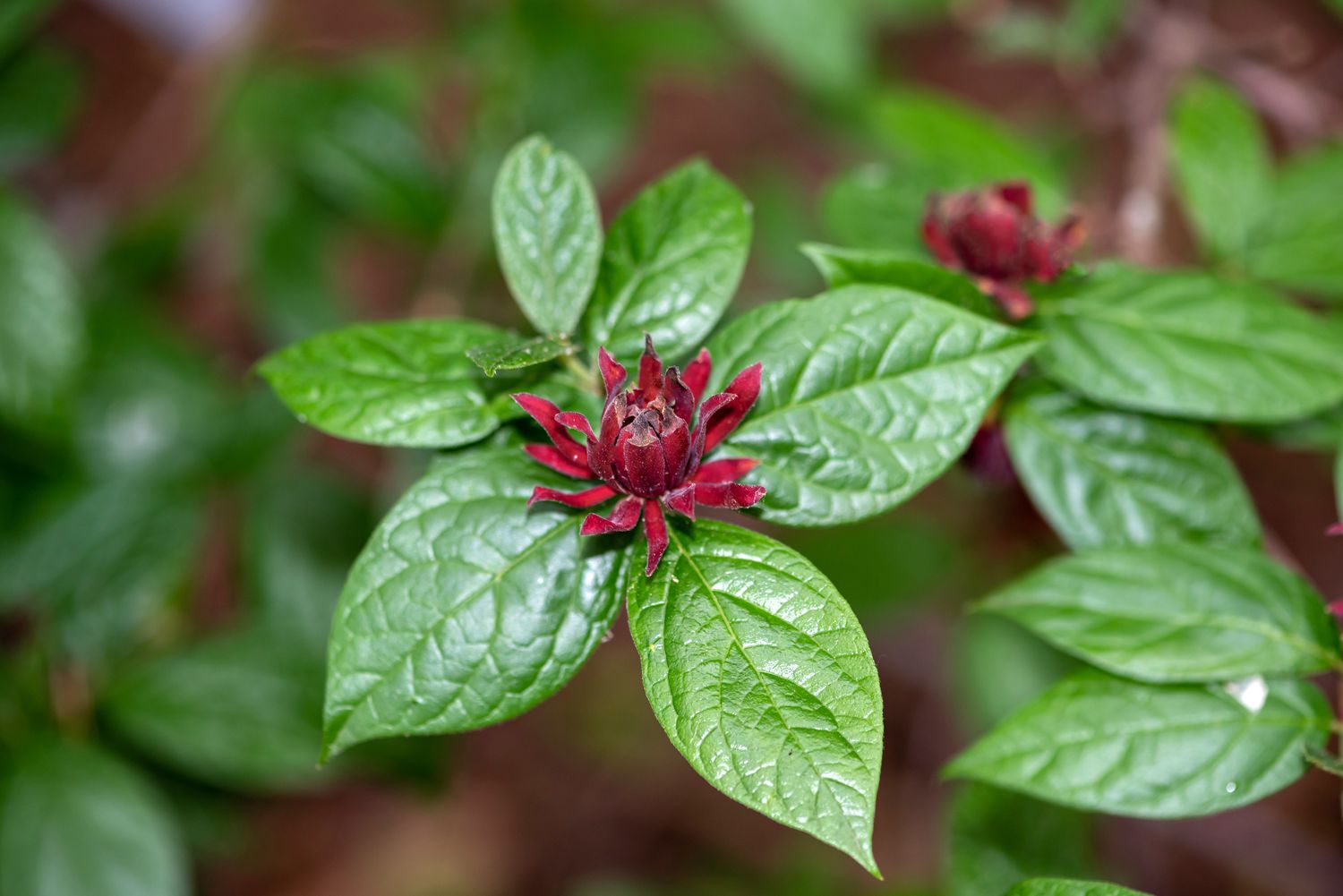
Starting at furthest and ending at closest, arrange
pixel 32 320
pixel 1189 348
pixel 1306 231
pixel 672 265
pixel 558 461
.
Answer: pixel 32 320
pixel 1306 231
pixel 1189 348
pixel 672 265
pixel 558 461

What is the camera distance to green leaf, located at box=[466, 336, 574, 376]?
36.1 inches

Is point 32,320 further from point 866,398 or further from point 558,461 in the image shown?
point 866,398

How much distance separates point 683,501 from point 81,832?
1.35 metres

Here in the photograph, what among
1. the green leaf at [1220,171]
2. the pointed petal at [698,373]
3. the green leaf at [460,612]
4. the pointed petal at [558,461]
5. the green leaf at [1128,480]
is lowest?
the green leaf at [1128,480]

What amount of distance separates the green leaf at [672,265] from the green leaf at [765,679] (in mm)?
232

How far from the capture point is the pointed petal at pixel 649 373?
3.03ft

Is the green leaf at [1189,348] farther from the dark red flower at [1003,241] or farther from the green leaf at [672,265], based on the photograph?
the green leaf at [672,265]

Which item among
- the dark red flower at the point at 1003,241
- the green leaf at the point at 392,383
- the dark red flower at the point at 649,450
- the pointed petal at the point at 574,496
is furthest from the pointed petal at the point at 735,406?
the dark red flower at the point at 1003,241

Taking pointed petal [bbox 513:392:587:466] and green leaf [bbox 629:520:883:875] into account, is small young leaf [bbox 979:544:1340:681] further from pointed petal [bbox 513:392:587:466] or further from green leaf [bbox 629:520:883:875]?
pointed petal [bbox 513:392:587:466]

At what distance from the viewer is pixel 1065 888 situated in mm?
957

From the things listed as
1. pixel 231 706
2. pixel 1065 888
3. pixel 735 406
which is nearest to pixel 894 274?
pixel 735 406

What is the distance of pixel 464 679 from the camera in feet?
3.07

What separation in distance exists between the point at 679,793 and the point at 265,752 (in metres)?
1.80

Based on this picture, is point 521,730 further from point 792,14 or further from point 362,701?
point 362,701
